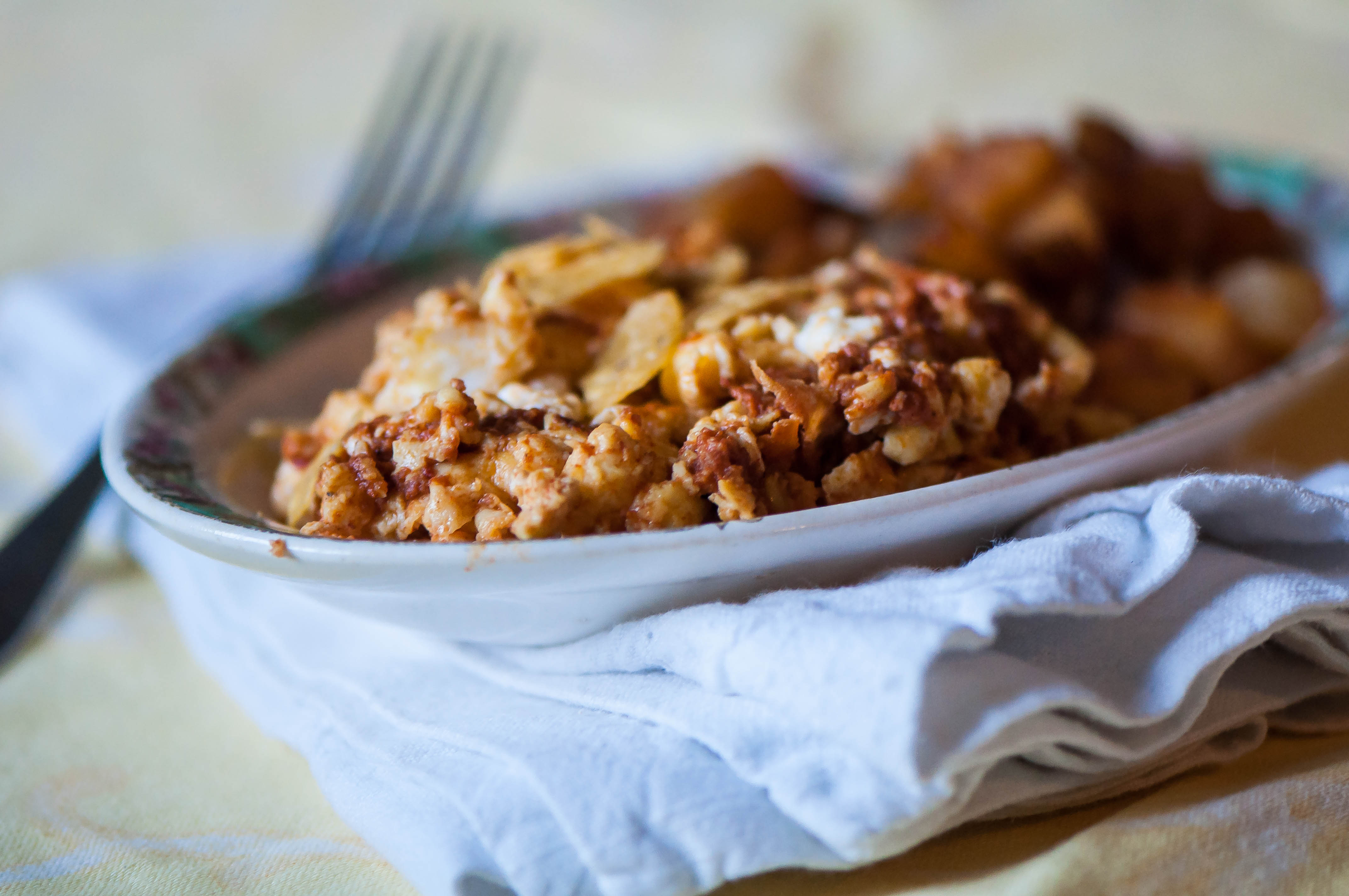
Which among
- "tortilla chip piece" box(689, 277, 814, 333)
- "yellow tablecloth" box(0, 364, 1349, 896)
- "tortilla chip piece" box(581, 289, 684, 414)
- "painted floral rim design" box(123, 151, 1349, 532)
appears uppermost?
"tortilla chip piece" box(689, 277, 814, 333)

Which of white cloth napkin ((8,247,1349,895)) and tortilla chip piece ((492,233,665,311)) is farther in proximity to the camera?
tortilla chip piece ((492,233,665,311))

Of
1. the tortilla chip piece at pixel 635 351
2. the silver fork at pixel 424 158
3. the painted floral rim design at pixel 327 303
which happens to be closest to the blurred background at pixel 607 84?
the silver fork at pixel 424 158

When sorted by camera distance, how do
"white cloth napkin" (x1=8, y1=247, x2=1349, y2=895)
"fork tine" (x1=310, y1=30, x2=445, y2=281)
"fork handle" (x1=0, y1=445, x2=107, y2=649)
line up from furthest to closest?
"fork tine" (x1=310, y1=30, x2=445, y2=281) → "fork handle" (x1=0, y1=445, x2=107, y2=649) → "white cloth napkin" (x1=8, y1=247, x2=1349, y2=895)

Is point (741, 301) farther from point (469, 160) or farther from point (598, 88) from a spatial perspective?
point (598, 88)

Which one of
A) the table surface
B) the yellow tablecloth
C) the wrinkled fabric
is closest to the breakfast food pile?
the wrinkled fabric

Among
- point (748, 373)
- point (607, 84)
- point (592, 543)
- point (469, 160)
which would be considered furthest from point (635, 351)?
point (607, 84)

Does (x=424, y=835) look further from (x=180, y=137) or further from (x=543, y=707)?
(x=180, y=137)

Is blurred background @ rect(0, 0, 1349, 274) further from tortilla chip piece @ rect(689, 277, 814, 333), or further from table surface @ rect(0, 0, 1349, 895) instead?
tortilla chip piece @ rect(689, 277, 814, 333)

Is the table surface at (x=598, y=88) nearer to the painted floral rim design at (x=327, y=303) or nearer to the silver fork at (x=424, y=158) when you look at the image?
the painted floral rim design at (x=327, y=303)
